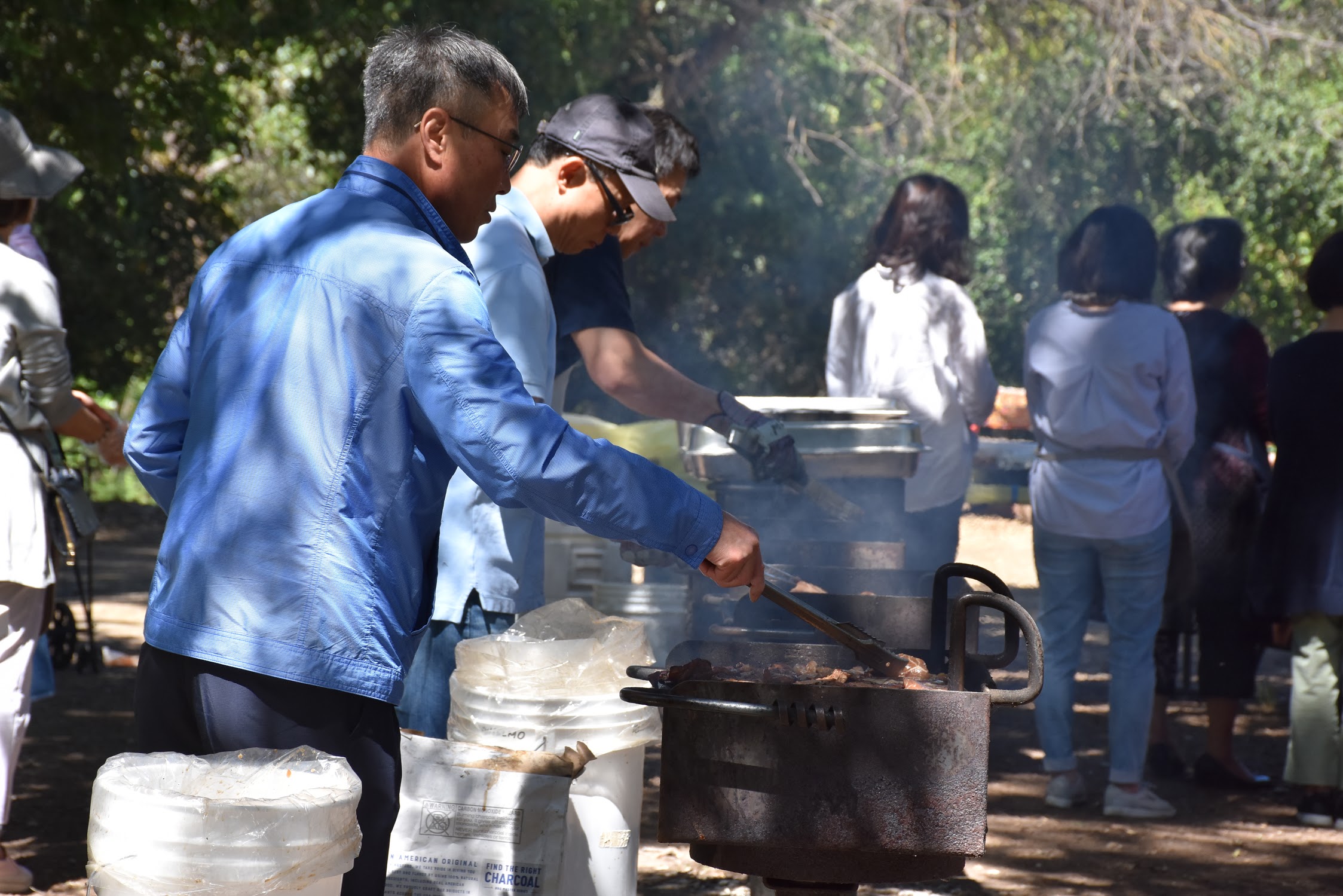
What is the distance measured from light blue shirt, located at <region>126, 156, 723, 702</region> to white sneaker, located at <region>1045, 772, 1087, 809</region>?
3461 millimetres

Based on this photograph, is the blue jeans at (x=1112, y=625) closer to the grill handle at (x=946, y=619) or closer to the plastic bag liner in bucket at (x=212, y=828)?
the grill handle at (x=946, y=619)

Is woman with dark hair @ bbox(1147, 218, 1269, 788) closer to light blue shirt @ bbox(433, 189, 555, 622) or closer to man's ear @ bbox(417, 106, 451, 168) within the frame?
light blue shirt @ bbox(433, 189, 555, 622)

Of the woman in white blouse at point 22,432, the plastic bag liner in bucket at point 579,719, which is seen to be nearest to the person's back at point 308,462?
the plastic bag liner in bucket at point 579,719

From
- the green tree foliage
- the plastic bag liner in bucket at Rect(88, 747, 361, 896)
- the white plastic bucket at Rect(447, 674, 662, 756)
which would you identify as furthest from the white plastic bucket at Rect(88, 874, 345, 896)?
the green tree foliage

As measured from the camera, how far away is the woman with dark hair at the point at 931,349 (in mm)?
5320

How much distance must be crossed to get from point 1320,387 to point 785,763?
336 centimetres

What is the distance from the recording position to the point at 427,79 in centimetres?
230

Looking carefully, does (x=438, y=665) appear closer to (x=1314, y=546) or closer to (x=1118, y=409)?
(x=1118, y=409)

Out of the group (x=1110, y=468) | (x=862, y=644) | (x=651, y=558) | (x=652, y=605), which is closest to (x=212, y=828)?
(x=862, y=644)

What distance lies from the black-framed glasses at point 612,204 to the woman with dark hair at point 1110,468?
2.06 metres

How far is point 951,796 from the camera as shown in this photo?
2447 mm

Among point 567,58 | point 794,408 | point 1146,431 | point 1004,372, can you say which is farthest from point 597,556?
point 1004,372

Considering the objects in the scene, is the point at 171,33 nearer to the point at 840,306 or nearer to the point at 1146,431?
the point at 840,306

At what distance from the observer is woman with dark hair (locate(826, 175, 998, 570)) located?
5.32m
